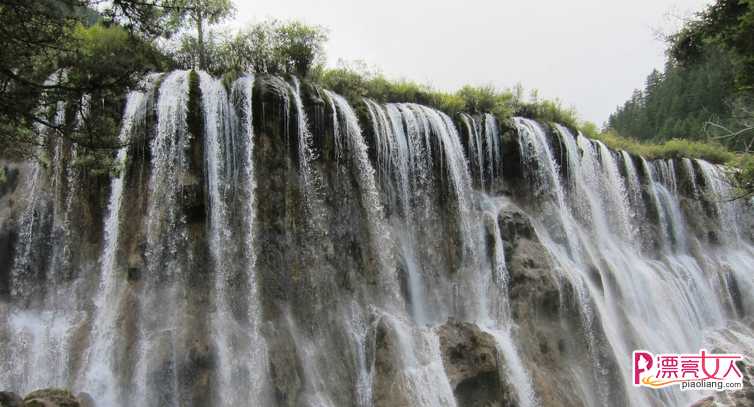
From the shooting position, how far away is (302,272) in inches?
398

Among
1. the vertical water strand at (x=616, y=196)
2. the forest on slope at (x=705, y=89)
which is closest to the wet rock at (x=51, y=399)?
the forest on slope at (x=705, y=89)

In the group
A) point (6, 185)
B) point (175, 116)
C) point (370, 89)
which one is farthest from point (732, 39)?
point (6, 185)

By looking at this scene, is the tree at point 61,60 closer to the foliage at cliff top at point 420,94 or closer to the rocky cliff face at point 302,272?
the rocky cliff face at point 302,272

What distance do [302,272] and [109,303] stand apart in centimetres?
362

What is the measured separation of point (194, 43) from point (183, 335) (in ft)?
27.4

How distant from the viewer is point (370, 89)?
13.9 metres

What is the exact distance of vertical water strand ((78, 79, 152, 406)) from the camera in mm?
7906

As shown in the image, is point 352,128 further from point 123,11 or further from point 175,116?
point 123,11

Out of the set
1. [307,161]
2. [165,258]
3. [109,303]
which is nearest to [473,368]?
[307,161]

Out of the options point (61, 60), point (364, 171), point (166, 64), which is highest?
point (166, 64)

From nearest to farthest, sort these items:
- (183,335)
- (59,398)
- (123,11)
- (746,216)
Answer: (123,11)
(59,398)
(183,335)
(746,216)

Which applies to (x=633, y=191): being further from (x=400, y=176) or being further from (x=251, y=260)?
(x=251, y=260)
